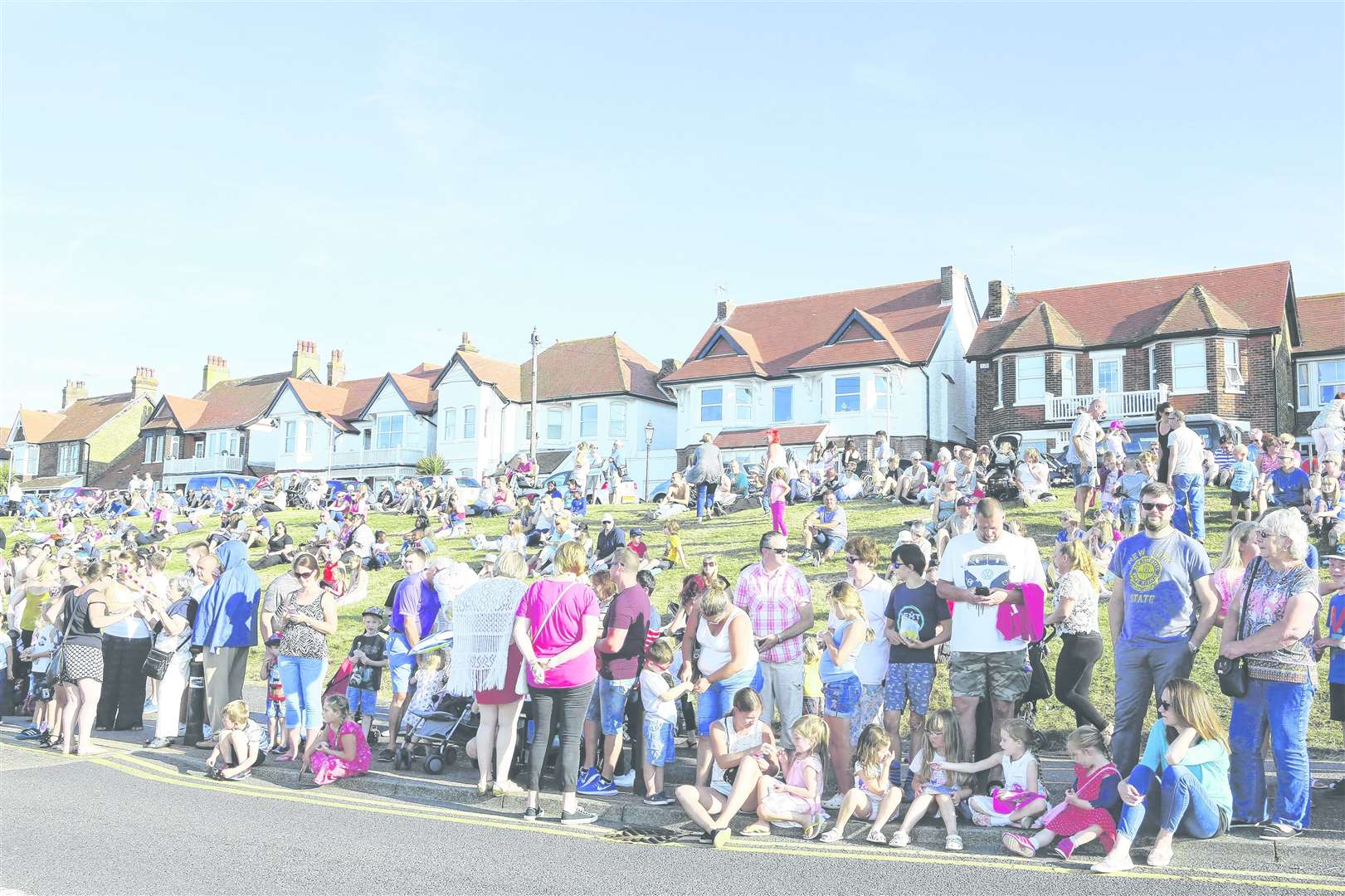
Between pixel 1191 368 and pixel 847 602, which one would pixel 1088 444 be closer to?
pixel 847 602

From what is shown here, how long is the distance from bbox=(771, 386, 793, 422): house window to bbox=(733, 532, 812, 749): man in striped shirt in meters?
34.5

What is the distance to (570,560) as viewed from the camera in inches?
311

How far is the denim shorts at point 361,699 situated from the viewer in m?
10.1

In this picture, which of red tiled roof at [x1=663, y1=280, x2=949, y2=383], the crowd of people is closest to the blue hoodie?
the crowd of people

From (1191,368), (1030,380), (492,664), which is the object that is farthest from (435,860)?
(1030,380)

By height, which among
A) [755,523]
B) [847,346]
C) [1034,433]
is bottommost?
[755,523]

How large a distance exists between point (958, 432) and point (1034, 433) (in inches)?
181

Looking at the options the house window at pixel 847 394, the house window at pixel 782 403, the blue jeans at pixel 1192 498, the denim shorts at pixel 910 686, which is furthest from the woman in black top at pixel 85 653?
the house window at pixel 782 403

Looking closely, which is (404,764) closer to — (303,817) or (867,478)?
(303,817)

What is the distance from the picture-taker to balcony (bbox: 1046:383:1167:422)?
35.9 m

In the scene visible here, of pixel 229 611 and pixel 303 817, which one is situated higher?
pixel 229 611

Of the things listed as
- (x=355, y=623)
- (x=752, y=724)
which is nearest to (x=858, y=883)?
(x=752, y=724)

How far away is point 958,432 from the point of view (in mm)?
42250

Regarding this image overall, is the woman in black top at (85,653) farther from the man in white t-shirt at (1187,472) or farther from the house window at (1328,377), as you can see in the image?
the house window at (1328,377)
